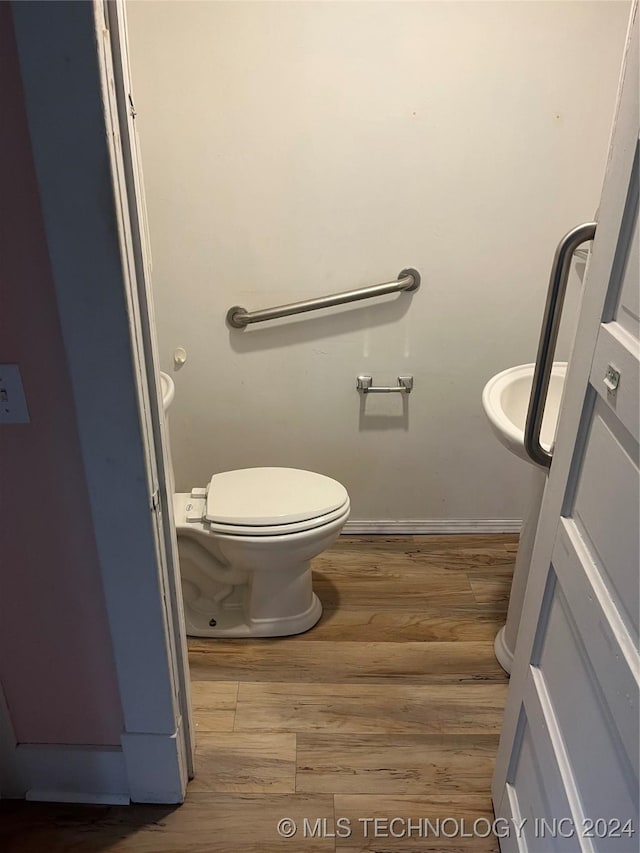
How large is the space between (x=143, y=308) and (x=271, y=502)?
0.90 m

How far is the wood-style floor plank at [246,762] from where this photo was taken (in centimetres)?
155

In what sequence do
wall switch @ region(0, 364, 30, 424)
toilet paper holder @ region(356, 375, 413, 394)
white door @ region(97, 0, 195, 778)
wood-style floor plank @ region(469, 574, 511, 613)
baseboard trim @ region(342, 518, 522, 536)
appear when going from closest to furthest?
white door @ region(97, 0, 195, 778) < wall switch @ region(0, 364, 30, 424) < wood-style floor plank @ region(469, 574, 511, 613) < toilet paper holder @ region(356, 375, 413, 394) < baseboard trim @ region(342, 518, 522, 536)

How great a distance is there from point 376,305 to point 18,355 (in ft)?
4.28

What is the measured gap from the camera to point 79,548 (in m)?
1.22

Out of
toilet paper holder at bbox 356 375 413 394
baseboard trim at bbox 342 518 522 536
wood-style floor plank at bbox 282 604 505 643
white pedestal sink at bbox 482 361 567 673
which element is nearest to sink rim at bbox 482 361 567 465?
white pedestal sink at bbox 482 361 567 673

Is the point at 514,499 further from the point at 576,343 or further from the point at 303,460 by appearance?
the point at 576,343

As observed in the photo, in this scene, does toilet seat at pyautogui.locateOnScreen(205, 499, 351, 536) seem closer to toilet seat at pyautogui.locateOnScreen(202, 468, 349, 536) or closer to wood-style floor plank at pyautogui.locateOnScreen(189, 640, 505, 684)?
toilet seat at pyautogui.locateOnScreen(202, 468, 349, 536)

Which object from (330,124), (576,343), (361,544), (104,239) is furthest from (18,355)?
(361,544)

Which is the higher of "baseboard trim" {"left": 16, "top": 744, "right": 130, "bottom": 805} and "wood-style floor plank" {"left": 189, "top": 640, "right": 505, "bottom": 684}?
"baseboard trim" {"left": 16, "top": 744, "right": 130, "bottom": 805}

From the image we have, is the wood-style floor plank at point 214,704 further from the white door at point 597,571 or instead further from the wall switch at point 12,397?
the wall switch at point 12,397

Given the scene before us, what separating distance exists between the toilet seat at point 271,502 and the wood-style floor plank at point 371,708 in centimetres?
44

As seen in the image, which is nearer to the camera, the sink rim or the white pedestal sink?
the sink rim

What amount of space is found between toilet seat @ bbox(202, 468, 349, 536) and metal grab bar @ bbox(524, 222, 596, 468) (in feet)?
2.34

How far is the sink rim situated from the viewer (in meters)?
1.49
